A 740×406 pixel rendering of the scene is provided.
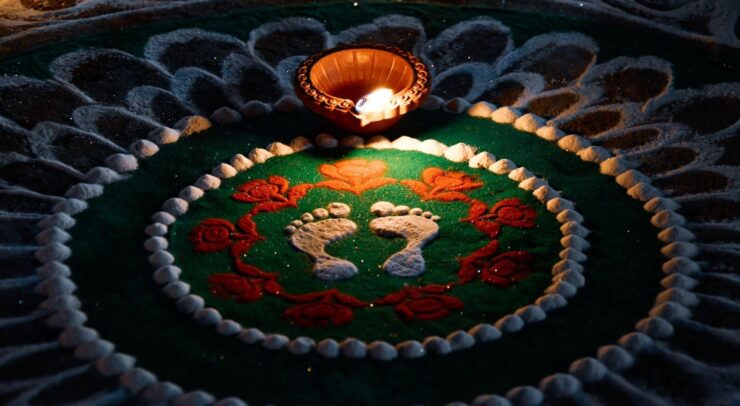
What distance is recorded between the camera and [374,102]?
2.58 metres

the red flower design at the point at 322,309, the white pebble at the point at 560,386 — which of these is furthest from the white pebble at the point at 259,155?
the white pebble at the point at 560,386

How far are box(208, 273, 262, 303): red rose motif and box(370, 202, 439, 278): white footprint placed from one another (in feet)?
1.02

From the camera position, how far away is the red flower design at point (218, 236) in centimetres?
225

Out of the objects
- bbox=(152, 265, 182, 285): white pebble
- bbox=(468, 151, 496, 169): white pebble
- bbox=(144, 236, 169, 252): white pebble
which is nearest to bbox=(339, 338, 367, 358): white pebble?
bbox=(152, 265, 182, 285): white pebble

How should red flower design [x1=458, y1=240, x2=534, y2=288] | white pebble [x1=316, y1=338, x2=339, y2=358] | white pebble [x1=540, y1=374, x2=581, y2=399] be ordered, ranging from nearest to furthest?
white pebble [x1=540, y1=374, x2=581, y2=399] < white pebble [x1=316, y1=338, x2=339, y2=358] < red flower design [x1=458, y1=240, x2=534, y2=288]

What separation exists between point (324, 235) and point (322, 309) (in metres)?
0.29

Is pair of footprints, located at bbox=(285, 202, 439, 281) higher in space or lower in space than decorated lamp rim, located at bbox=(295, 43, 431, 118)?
lower

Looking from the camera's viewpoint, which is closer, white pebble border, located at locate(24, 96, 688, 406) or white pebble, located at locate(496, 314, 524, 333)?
white pebble border, located at locate(24, 96, 688, 406)

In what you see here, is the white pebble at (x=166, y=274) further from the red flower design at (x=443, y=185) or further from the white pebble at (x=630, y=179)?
the white pebble at (x=630, y=179)

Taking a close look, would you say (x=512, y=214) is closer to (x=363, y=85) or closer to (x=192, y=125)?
(x=363, y=85)

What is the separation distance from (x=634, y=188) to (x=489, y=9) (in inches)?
42.0

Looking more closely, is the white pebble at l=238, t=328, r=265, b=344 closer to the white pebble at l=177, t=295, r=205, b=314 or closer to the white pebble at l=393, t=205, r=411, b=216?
the white pebble at l=177, t=295, r=205, b=314

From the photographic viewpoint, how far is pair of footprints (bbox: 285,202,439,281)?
217cm

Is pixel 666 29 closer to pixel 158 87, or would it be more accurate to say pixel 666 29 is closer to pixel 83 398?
pixel 158 87
